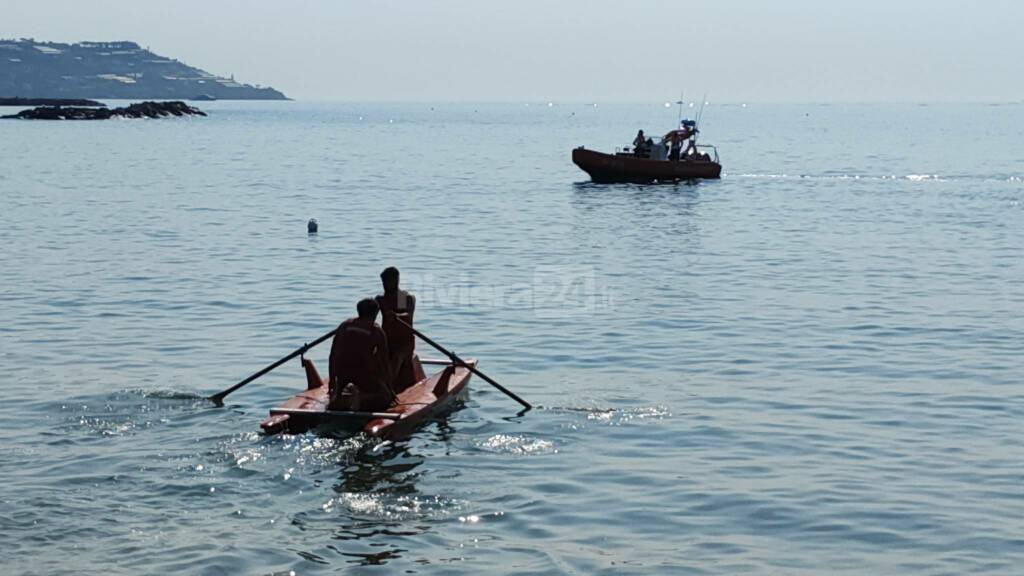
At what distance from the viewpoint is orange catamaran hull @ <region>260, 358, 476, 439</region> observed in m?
14.9

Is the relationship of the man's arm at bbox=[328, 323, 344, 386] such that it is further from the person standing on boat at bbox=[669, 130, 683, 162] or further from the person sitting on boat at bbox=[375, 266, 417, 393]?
the person standing on boat at bbox=[669, 130, 683, 162]

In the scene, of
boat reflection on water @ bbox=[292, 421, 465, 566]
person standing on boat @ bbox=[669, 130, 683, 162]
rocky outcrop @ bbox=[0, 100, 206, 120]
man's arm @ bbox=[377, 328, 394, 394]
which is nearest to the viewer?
boat reflection on water @ bbox=[292, 421, 465, 566]

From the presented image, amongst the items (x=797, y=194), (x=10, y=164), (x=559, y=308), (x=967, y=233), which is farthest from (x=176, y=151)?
(x=559, y=308)

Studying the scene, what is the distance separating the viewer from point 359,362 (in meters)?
15.2

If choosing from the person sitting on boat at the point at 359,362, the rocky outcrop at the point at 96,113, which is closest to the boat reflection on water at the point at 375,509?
the person sitting on boat at the point at 359,362

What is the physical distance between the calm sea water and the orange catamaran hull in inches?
8.1

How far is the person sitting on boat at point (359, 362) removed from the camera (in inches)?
597

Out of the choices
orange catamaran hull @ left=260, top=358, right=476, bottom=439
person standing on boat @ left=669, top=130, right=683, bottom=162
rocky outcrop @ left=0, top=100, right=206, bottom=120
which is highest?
rocky outcrop @ left=0, top=100, right=206, bottom=120

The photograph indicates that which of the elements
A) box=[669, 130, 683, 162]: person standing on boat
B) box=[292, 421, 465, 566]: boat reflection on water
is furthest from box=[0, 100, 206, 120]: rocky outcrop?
box=[292, 421, 465, 566]: boat reflection on water

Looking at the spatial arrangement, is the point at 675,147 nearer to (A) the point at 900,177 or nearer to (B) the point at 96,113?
(A) the point at 900,177

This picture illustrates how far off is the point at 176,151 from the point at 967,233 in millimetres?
64353

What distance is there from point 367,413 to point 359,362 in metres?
0.57

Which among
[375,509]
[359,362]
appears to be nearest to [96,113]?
[359,362]

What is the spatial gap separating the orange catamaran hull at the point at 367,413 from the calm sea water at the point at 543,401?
0.21 m
